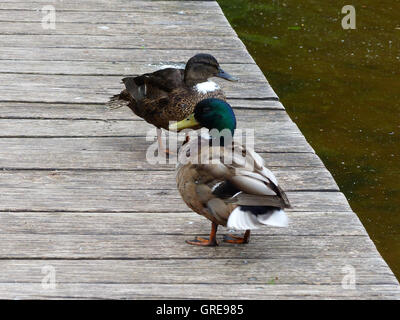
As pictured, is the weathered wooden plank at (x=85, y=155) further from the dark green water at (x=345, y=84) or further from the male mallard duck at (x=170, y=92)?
the dark green water at (x=345, y=84)

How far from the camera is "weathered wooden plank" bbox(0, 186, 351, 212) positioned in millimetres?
3412

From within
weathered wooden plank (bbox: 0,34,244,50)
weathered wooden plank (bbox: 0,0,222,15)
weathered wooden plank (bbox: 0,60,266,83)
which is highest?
weathered wooden plank (bbox: 0,60,266,83)

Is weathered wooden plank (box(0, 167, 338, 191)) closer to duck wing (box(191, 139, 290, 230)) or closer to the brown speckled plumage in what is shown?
the brown speckled plumage

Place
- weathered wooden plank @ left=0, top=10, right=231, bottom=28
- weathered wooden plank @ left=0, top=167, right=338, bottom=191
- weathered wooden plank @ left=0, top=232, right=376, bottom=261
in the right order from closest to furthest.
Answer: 1. weathered wooden plank @ left=0, top=232, right=376, bottom=261
2. weathered wooden plank @ left=0, top=167, right=338, bottom=191
3. weathered wooden plank @ left=0, top=10, right=231, bottom=28

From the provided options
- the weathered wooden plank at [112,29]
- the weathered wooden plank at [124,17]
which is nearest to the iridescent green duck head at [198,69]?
the weathered wooden plank at [112,29]

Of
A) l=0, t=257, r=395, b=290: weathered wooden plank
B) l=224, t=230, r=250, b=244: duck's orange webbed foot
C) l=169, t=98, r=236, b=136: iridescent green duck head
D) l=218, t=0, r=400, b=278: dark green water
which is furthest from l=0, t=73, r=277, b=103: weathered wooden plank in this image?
l=0, t=257, r=395, b=290: weathered wooden plank

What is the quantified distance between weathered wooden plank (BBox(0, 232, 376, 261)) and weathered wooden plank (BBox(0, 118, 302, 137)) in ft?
3.67

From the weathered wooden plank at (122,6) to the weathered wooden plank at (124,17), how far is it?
0.30 feet
